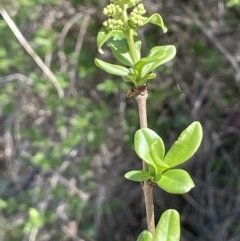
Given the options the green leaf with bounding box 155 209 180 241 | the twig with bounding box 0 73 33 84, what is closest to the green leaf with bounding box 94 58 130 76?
the green leaf with bounding box 155 209 180 241

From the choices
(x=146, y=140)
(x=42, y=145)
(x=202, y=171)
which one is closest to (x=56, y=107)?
(x=42, y=145)

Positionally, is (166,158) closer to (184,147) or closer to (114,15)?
(184,147)

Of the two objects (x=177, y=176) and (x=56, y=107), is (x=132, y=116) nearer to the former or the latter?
(x=56, y=107)

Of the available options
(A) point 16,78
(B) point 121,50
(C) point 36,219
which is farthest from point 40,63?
(B) point 121,50

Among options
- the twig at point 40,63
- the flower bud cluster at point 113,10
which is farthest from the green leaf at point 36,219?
the flower bud cluster at point 113,10

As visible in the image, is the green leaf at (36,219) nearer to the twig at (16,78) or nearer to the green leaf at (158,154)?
the twig at (16,78)

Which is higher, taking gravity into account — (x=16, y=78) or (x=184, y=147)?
(x=184, y=147)

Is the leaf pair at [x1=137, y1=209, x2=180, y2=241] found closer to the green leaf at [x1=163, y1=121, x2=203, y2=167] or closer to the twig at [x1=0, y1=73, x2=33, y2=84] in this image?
the green leaf at [x1=163, y1=121, x2=203, y2=167]

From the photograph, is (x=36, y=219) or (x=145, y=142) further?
(x=36, y=219)
